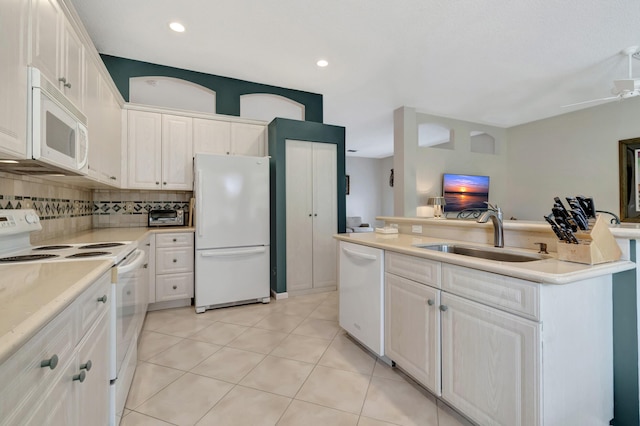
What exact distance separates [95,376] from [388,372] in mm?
1610

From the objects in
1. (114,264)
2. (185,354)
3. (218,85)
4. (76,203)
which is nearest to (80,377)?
(114,264)

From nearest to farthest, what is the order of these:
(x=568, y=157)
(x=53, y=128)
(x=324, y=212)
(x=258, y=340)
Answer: (x=53, y=128) < (x=258, y=340) < (x=324, y=212) < (x=568, y=157)

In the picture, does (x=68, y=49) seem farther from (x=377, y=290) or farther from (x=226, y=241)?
(x=377, y=290)

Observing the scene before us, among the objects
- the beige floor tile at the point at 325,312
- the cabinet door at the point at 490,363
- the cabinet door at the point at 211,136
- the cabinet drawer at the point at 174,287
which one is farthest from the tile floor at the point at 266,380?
the cabinet door at the point at 211,136

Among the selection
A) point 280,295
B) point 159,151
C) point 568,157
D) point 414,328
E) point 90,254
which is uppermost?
point 568,157

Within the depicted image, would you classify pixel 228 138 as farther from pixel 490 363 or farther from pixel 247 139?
pixel 490 363

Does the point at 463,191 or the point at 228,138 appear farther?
the point at 463,191

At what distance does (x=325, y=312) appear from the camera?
304cm

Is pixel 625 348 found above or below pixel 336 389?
above

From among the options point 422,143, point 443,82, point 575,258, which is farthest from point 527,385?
point 422,143

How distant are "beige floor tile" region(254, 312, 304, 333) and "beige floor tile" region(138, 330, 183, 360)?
722 mm

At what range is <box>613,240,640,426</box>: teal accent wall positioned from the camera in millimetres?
1285

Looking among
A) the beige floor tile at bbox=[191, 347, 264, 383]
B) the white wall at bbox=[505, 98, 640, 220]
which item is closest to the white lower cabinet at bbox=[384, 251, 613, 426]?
the beige floor tile at bbox=[191, 347, 264, 383]

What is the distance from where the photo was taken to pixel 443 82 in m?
3.87
